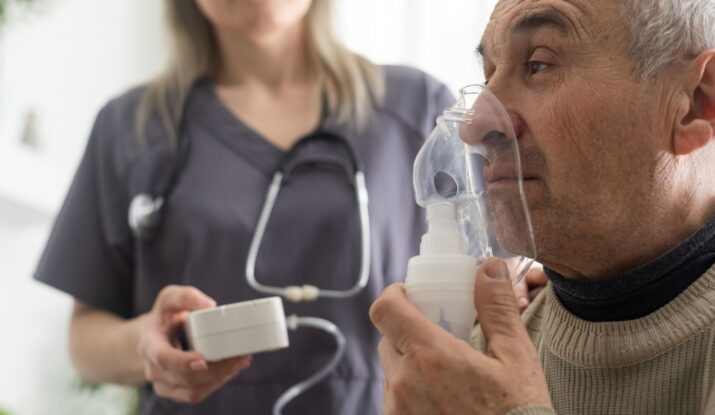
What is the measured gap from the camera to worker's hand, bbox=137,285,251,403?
125cm

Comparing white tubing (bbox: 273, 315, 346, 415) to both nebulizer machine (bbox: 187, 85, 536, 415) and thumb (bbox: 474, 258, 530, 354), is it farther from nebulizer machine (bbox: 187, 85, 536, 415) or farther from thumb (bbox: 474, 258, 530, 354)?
thumb (bbox: 474, 258, 530, 354)

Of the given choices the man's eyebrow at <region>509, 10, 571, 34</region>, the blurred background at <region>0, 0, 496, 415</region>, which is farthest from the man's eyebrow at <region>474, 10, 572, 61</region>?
the blurred background at <region>0, 0, 496, 415</region>

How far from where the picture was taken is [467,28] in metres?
2.38

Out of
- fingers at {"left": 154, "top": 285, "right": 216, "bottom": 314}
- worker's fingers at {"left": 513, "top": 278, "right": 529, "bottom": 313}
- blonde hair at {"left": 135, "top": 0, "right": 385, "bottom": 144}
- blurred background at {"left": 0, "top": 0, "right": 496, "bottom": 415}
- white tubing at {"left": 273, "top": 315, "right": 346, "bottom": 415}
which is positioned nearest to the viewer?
worker's fingers at {"left": 513, "top": 278, "right": 529, "bottom": 313}

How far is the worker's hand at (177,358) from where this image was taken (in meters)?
1.25

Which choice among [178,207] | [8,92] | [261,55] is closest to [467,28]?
[261,55]

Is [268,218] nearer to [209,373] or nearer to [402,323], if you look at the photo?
[209,373]

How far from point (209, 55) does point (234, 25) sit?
17 centimetres

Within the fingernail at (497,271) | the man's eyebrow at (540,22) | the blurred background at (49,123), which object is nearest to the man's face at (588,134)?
the man's eyebrow at (540,22)

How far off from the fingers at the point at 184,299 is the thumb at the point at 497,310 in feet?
1.78

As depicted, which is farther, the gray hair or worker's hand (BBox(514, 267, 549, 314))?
worker's hand (BBox(514, 267, 549, 314))

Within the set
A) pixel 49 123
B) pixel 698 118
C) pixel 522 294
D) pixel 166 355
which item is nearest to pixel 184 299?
pixel 166 355

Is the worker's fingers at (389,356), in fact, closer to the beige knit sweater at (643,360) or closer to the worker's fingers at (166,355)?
the beige knit sweater at (643,360)

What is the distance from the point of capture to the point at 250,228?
59.6 inches
